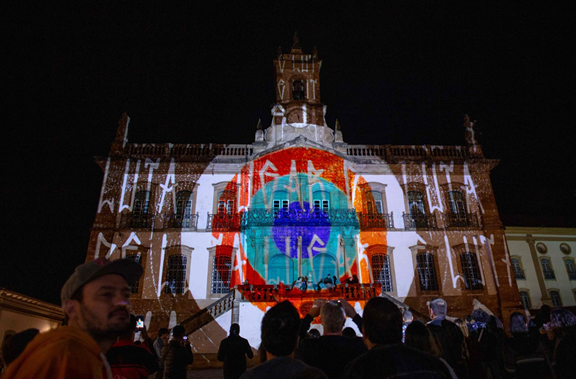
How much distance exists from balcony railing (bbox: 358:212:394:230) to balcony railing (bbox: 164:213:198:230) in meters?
9.78

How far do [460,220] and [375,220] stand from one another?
5.19m

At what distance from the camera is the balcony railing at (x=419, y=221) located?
21312 millimetres

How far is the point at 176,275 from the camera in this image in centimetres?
1977

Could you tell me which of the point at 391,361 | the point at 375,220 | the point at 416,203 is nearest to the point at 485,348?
the point at 391,361

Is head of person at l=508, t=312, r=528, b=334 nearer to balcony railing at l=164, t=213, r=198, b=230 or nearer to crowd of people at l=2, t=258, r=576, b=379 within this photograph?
crowd of people at l=2, t=258, r=576, b=379

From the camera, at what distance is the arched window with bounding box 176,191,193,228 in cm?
2110

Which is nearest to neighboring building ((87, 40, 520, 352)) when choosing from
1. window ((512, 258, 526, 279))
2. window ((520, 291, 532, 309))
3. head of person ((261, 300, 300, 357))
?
window ((512, 258, 526, 279))

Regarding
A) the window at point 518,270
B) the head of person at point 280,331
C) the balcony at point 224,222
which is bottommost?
the head of person at point 280,331

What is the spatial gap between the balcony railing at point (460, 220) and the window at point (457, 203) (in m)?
0.25

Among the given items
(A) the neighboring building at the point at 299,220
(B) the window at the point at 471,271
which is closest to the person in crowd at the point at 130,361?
(A) the neighboring building at the point at 299,220

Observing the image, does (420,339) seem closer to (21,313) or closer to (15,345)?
(15,345)

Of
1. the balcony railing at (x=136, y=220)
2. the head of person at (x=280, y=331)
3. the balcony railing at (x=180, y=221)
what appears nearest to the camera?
the head of person at (x=280, y=331)

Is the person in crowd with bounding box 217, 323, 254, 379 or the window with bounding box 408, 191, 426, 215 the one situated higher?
the window with bounding box 408, 191, 426, 215

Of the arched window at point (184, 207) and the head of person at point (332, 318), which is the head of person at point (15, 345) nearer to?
the head of person at point (332, 318)
